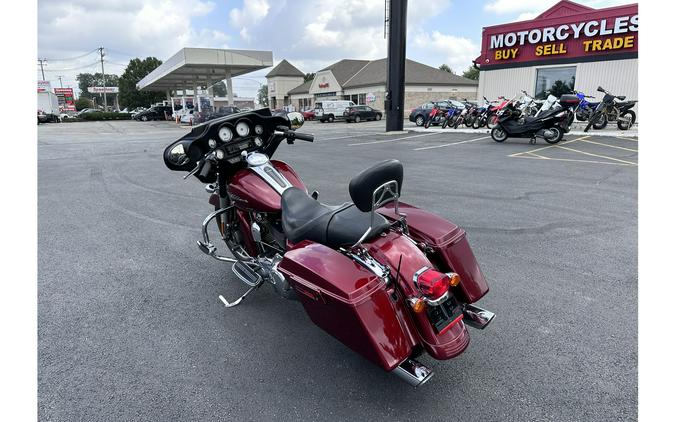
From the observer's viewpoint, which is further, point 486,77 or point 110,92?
point 110,92

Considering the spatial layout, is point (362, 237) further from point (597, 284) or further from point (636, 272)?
point (636, 272)

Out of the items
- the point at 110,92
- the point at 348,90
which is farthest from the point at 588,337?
the point at 110,92

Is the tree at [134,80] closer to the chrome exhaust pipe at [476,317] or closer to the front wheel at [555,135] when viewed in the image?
the front wheel at [555,135]

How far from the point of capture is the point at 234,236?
3.45 meters

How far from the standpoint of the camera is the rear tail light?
1951 mm

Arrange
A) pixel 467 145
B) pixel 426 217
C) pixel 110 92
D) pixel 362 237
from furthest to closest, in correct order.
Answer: pixel 110 92
pixel 467 145
pixel 426 217
pixel 362 237

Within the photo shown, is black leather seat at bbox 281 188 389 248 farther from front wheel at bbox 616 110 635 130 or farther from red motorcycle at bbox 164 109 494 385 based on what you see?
front wheel at bbox 616 110 635 130

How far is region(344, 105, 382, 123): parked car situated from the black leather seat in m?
30.2

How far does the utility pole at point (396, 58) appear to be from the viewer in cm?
1864

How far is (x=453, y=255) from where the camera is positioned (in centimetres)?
242

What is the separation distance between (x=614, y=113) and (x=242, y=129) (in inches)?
671

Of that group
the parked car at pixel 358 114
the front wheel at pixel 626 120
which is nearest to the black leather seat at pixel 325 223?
the front wheel at pixel 626 120

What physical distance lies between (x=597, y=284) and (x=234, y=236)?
3.14 m

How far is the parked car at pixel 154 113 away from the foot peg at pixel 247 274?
43872mm
